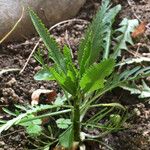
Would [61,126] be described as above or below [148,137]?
above

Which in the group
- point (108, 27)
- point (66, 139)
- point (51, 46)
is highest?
point (51, 46)

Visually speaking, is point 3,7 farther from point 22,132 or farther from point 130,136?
point 130,136

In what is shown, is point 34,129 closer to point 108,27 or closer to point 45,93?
point 45,93

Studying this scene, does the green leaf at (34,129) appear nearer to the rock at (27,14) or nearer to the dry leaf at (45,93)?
the dry leaf at (45,93)

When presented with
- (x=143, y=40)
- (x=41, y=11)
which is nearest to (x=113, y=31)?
(x=143, y=40)

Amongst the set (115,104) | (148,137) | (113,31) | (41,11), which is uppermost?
(41,11)

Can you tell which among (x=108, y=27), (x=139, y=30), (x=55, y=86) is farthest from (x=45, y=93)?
(x=139, y=30)

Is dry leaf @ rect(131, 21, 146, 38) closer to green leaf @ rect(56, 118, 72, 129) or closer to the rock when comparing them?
the rock
